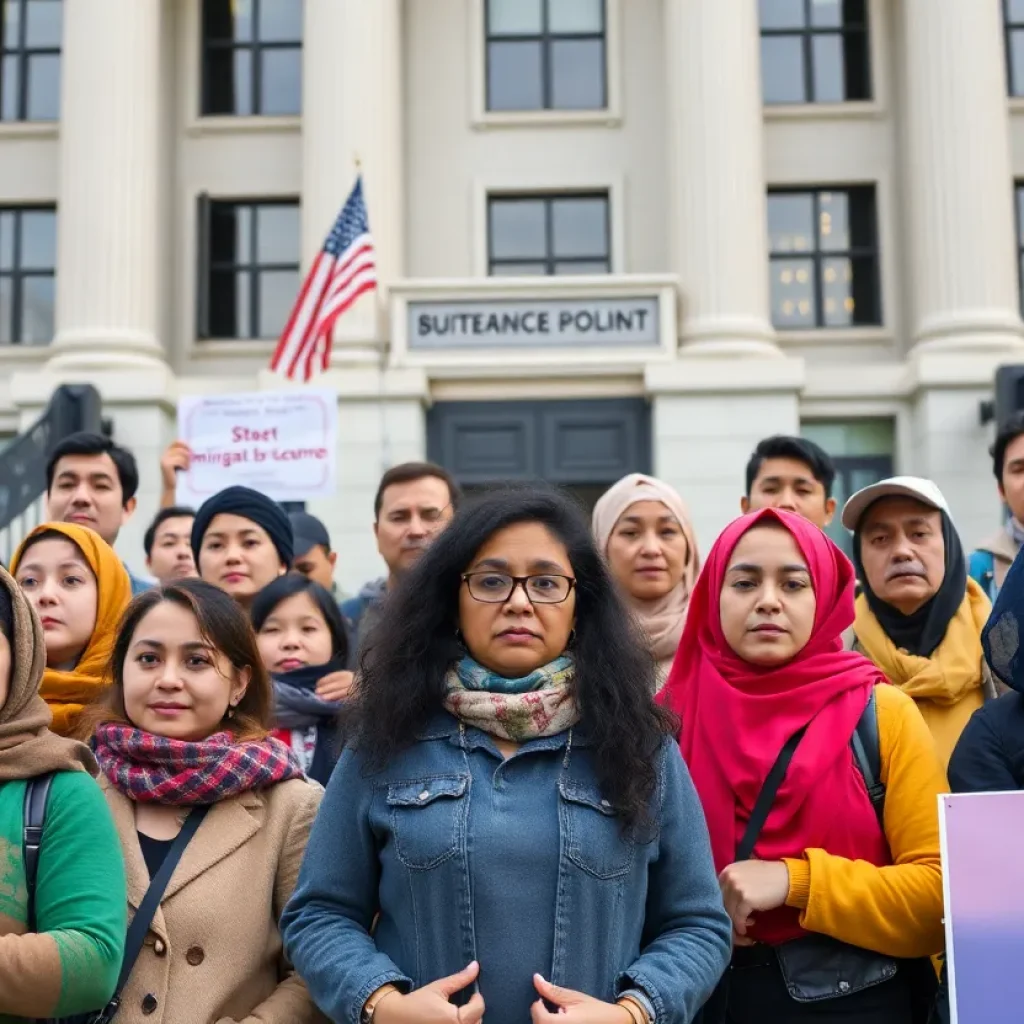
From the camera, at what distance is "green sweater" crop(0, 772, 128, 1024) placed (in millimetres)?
3055

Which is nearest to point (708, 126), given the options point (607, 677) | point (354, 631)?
point (354, 631)

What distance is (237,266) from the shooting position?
2039cm

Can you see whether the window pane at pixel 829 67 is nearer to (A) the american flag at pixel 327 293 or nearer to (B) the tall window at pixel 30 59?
(A) the american flag at pixel 327 293

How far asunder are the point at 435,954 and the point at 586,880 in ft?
1.14

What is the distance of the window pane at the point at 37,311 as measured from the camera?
20391mm

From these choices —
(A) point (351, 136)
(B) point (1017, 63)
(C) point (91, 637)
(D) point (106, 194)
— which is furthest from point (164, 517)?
(B) point (1017, 63)

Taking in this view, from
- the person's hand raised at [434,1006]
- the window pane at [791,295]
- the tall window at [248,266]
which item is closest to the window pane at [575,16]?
the window pane at [791,295]

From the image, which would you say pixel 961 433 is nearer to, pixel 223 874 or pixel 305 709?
pixel 305 709

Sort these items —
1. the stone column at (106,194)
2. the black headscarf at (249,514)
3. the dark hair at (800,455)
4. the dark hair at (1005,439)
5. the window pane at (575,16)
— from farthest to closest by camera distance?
the window pane at (575,16) < the stone column at (106,194) < the dark hair at (800,455) < the black headscarf at (249,514) < the dark hair at (1005,439)

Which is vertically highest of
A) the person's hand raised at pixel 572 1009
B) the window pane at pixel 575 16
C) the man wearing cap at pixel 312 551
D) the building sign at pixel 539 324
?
the window pane at pixel 575 16

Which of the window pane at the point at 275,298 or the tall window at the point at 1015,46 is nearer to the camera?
the window pane at the point at 275,298

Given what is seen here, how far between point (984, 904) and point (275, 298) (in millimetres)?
17927

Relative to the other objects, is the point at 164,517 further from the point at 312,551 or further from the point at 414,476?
the point at 414,476

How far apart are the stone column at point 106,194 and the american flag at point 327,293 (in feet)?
18.6
